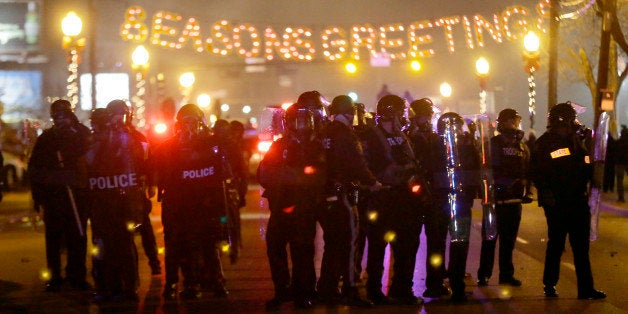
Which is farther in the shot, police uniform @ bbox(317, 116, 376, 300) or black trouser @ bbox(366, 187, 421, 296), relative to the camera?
black trouser @ bbox(366, 187, 421, 296)

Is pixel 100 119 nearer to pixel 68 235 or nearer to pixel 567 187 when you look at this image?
pixel 68 235

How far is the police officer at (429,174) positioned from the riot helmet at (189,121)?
2.09m

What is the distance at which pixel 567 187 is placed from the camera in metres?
9.01

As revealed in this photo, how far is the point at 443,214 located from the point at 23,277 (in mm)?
5067

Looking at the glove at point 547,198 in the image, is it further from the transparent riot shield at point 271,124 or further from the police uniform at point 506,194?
the transparent riot shield at point 271,124

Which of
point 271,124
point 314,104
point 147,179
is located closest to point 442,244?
point 314,104

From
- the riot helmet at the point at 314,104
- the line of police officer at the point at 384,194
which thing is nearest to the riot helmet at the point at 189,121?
the line of police officer at the point at 384,194

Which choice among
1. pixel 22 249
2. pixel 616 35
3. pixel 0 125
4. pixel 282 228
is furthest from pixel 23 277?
pixel 0 125

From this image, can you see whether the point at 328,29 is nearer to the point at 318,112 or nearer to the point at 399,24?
the point at 399,24

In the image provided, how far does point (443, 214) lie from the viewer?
9.30 meters

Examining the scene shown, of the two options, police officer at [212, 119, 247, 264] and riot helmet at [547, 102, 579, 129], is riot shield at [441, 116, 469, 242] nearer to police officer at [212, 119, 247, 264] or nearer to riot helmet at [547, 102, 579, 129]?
riot helmet at [547, 102, 579, 129]

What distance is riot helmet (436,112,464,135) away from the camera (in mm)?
9094

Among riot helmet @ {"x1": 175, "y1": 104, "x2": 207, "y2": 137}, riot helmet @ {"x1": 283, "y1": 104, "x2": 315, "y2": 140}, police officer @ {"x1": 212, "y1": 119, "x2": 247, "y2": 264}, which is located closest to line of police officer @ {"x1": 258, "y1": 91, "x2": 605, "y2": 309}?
riot helmet @ {"x1": 283, "y1": 104, "x2": 315, "y2": 140}

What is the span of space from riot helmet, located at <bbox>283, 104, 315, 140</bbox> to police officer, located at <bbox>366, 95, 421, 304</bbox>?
806mm
